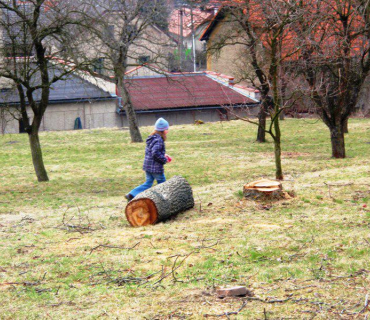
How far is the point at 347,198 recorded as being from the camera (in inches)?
395

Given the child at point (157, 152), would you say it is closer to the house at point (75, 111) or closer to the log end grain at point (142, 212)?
the log end grain at point (142, 212)

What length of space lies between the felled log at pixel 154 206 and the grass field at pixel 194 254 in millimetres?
211

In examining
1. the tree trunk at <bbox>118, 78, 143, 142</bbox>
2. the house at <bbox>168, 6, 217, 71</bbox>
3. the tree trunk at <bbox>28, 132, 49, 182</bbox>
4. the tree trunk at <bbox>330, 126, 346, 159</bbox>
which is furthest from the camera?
the tree trunk at <bbox>118, 78, 143, 142</bbox>

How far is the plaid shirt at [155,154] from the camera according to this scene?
1059cm

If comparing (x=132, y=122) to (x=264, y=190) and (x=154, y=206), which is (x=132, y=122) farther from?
(x=154, y=206)

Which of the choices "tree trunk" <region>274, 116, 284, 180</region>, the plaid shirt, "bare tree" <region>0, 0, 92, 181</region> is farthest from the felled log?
A: "bare tree" <region>0, 0, 92, 181</region>

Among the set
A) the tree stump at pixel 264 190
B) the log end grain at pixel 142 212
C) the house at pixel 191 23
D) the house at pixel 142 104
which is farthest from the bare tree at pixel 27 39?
the house at pixel 142 104

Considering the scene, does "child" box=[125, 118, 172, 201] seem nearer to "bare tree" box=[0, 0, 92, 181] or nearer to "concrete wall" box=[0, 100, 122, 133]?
"bare tree" box=[0, 0, 92, 181]

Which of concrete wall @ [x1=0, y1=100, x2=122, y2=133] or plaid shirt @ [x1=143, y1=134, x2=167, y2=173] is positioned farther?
concrete wall @ [x1=0, y1=100, x2=122, y2=133]

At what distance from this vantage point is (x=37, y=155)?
15906 mm

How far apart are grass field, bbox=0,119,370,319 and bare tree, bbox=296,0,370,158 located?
3.76 metres

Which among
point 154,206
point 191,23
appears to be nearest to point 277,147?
point 154,206

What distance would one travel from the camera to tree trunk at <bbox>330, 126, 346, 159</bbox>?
17797 millimetres

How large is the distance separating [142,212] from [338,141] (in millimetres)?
10267
